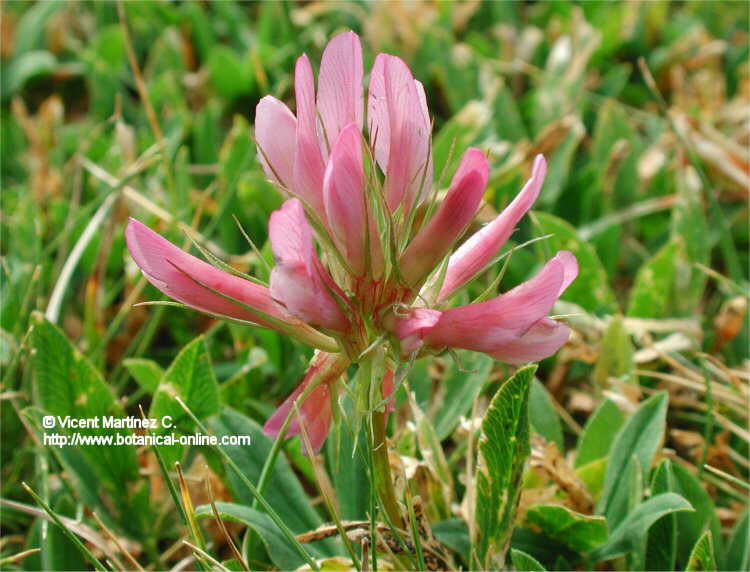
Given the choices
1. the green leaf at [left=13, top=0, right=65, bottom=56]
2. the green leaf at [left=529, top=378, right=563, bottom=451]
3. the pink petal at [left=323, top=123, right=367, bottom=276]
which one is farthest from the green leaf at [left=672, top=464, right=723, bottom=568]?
the green leaf at [left=13, top=0, right=65, bottom=56]

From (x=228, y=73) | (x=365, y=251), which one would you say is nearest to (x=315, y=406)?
(x=365, y=251)

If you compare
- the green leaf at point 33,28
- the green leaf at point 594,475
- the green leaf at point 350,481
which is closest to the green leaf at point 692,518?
the green leaf at point 594,475

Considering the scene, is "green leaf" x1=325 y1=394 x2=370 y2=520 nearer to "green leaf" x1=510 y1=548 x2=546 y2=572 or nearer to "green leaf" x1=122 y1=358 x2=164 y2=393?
"green leaf" x1=510 y1=548 x2=546 y2=572

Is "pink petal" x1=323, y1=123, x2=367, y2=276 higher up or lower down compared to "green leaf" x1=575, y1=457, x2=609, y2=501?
higher up

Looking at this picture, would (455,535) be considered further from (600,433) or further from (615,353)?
(615,353)

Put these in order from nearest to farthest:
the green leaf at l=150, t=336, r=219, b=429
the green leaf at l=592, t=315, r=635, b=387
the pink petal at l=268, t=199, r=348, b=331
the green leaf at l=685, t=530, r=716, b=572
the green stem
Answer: the pink petal at l=268, t=199, r=348, b=331 < the green stem < the green leaf at l=685, t=530, r=716, b=572 < the green leaf at l=150, t=336, r=219, b=429 < the green leaf at l=592, t=315, r=635, b=387

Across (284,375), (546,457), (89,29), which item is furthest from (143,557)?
(89,29)
